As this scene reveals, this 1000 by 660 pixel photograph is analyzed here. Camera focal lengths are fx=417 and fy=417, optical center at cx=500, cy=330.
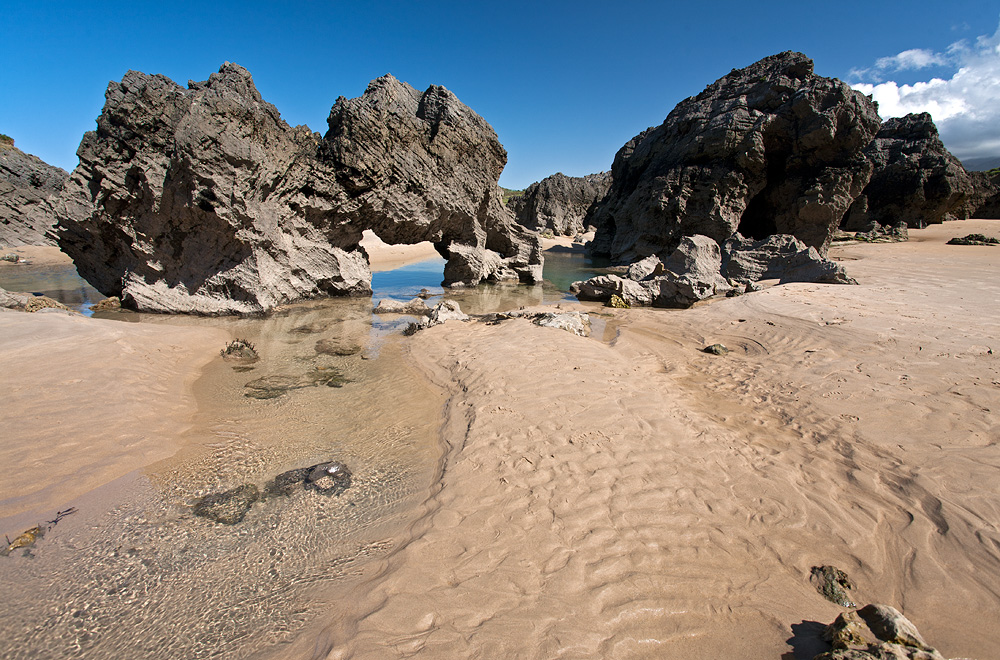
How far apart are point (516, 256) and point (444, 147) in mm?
6699

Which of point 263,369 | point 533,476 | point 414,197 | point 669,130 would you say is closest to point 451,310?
point 263,369

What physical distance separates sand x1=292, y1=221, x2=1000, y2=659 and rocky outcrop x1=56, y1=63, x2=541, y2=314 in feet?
27.5

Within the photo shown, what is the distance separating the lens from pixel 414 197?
1633cm

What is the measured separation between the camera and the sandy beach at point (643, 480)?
8.73ft

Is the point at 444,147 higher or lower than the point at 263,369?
higher

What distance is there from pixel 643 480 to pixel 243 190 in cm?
1244

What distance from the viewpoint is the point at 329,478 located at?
452 cm

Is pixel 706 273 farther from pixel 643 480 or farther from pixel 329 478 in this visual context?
pixel 329 478

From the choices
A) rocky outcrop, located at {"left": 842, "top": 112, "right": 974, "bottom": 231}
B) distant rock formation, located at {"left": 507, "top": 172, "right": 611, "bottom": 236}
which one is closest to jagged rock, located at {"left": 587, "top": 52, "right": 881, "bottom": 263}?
rocky outcrop, located at {"left": 842, "top": 112, "right": 974, "bottom": 231}

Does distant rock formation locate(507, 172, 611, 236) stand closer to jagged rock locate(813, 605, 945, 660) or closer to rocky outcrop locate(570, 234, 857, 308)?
rocky outcrop locate(570, 234, 857, 308)

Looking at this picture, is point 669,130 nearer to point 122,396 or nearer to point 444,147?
point 444,147

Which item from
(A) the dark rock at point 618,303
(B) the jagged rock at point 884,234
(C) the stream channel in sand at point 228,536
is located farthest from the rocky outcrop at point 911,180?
(C) the stream channel in sand at point 228,536

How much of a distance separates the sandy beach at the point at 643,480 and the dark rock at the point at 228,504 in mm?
1150

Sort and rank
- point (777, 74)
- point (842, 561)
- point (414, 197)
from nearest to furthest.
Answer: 1. point (842, 561)
2. point (414, 197)
3. point (777, 74)
